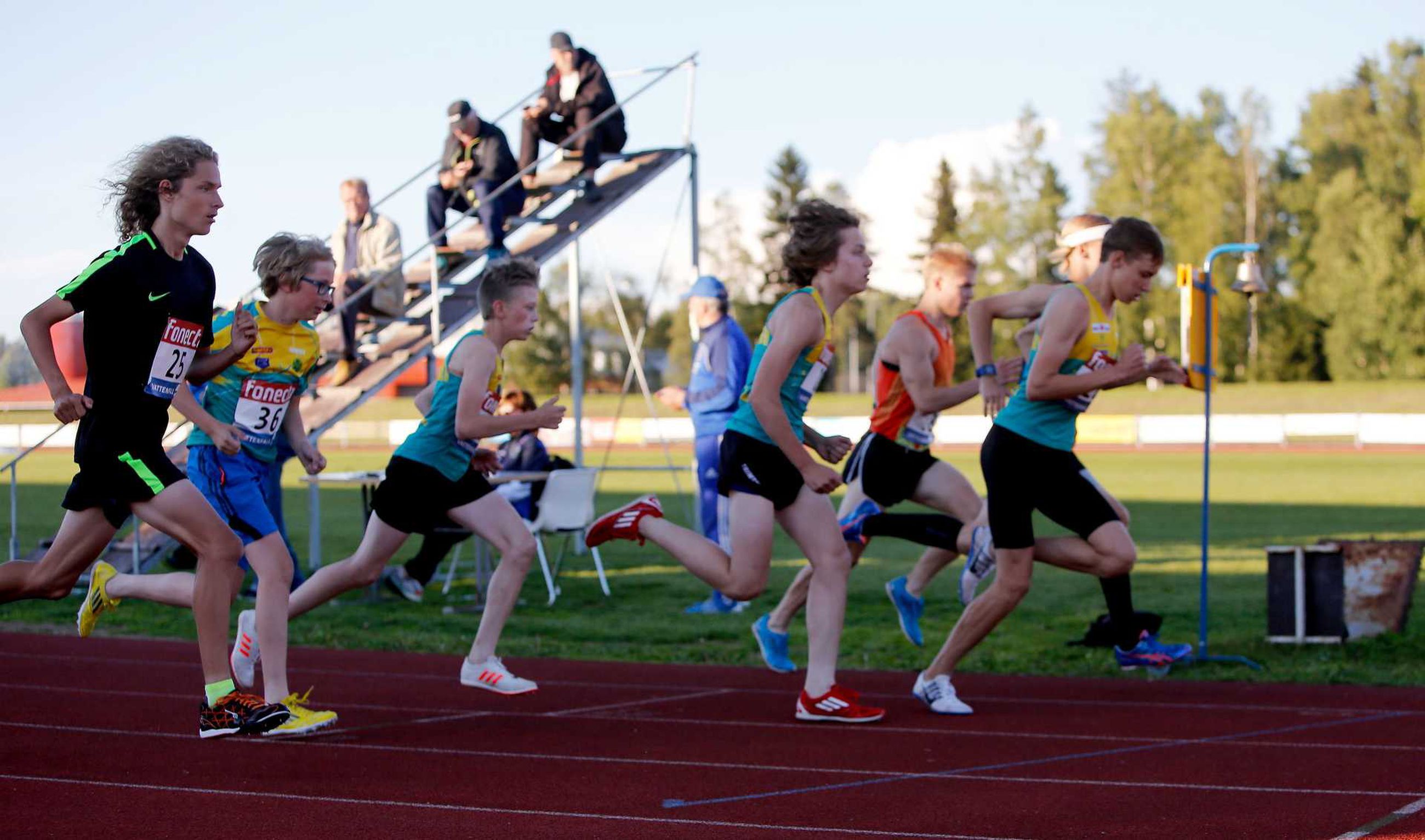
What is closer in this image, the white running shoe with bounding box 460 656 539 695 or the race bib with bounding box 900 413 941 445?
the white running shoe with bounding box 460 656 539 695

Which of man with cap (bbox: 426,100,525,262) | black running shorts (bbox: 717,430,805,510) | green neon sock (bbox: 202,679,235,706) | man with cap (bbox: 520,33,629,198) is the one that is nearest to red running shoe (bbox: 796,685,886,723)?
black running shorts (bbox: 717,430,805,510)

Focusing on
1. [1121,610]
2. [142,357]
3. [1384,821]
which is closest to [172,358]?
[142,357]

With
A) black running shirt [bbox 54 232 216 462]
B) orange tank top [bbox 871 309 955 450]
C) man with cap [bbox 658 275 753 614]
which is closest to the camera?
black running shirt [bbox 54 232 216 462]

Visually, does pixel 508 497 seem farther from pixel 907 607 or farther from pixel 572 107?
pixel 572 107

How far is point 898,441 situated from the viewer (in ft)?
24.5

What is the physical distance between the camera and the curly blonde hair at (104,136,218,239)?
5.07m

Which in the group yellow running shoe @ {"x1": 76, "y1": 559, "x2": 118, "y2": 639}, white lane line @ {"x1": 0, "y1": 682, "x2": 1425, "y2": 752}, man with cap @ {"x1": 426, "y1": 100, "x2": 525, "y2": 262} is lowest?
white lane line @ {"x1": 0, "y1": 682, "x2": 1425, "y2": 752}

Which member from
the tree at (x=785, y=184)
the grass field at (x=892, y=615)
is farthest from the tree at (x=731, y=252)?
the grass field at (x=892, y=615)

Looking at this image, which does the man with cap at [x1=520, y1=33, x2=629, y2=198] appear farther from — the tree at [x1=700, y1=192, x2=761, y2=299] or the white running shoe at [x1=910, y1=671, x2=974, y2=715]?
Answer: the tree at [x1=700, y1=192, x2=761, y2=299]

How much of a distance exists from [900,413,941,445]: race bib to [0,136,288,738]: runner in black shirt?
337cm

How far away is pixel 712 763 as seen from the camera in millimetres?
5254

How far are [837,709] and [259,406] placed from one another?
2580 millimetres

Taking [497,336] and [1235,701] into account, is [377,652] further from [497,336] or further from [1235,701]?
[1235,701]

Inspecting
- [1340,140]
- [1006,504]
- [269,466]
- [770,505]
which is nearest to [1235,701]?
[1006,504]
